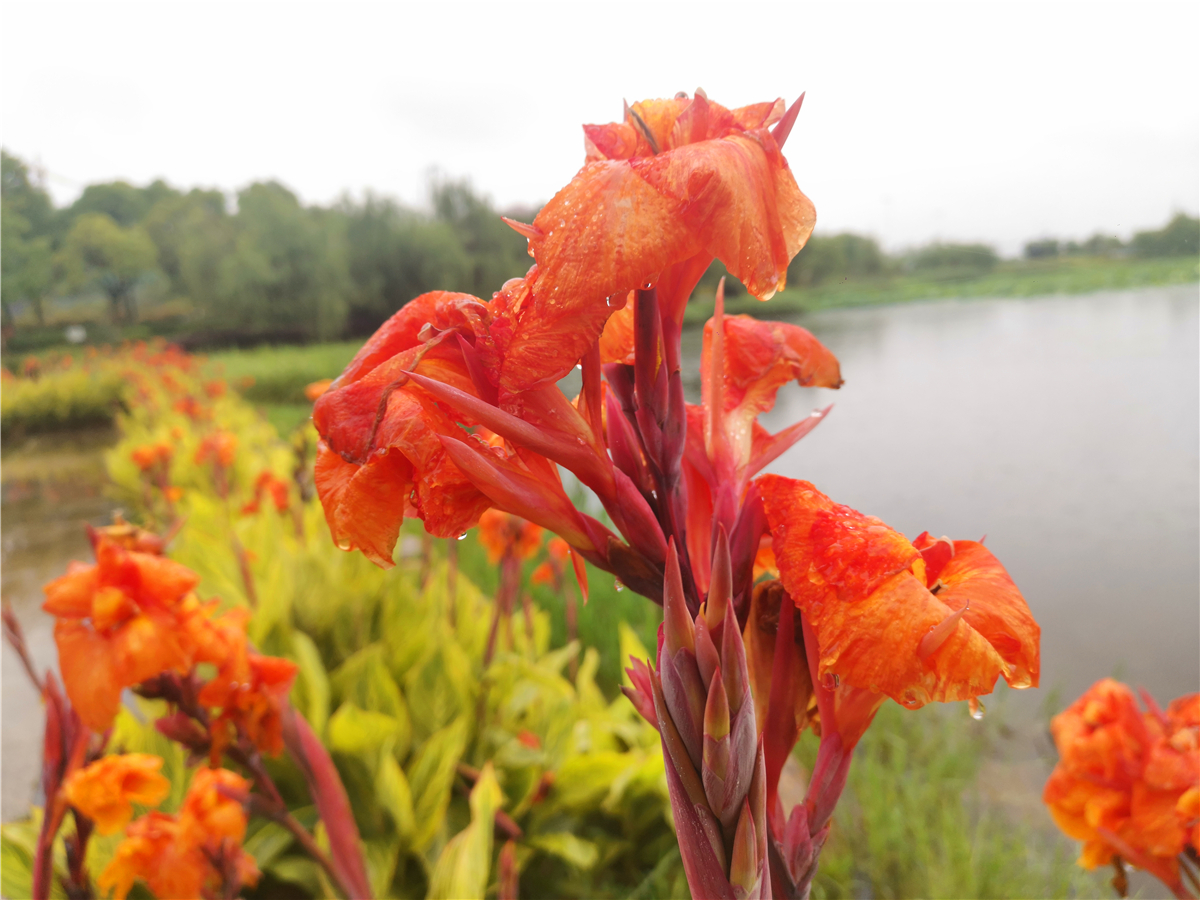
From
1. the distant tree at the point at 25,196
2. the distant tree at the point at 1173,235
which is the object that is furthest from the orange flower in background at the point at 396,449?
the distant tree at the point at 25,196

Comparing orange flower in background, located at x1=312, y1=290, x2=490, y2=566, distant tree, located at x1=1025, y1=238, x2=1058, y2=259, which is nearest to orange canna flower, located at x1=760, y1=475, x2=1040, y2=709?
orange flower in background, located at x1=312, y1=290, x2=490, y2=566

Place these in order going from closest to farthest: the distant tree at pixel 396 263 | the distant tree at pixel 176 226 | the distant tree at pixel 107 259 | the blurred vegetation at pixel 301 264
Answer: the blurred vegetation at pixel 301 264
the distant tree at pixel 107 259
the distant tree at pixel 176 226
the distant tree at pixel 396 263

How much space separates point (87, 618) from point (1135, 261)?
8.05 ft

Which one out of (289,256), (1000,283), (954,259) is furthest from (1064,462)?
(289,256)

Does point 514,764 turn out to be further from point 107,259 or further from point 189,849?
point 107,259

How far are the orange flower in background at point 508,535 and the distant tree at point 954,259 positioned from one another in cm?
156

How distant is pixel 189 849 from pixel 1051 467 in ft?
6.14

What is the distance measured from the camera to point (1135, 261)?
180cm

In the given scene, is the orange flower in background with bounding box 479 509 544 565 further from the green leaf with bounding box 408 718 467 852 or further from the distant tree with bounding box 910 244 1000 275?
the distant tree with bounding box 910 244 1000 275

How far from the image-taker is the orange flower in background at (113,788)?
0.52 metres

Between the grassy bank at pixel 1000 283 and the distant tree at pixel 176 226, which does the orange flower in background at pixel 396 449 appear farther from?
the distant tree at pixel 176 226

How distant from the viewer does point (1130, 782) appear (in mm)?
566

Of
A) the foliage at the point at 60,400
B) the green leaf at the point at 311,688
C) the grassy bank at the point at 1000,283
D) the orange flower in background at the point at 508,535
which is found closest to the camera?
the green leaf at the point at 311,688

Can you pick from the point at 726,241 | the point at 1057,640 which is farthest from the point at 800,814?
the point at 1057,640
